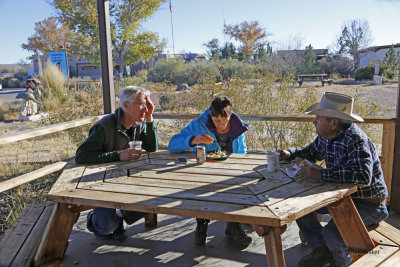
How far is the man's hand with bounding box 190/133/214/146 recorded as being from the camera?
102 inches

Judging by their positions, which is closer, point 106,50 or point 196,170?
point 196,170

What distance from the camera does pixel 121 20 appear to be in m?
13.9

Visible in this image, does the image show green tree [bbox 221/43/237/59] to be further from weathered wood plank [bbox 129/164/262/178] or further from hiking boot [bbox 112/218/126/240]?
weathered wood plank [bbox 129/164/262/178]

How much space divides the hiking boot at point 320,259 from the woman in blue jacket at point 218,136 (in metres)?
0.52

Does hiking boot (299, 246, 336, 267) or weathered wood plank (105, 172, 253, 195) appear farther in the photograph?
hiking boot (299, 246, 336, 267)

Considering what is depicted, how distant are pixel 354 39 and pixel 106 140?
23354mm

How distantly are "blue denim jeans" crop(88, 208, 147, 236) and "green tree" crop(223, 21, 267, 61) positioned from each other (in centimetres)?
1860

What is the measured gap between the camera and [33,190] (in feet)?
14.8

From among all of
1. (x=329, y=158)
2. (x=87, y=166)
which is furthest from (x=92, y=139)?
(x=329, y=158)

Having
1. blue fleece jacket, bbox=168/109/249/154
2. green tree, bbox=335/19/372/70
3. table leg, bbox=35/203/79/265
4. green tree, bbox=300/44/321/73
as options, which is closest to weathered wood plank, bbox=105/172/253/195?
table leg, bbox=35/203/79/265

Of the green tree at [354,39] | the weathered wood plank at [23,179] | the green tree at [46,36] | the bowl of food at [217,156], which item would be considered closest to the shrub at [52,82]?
the weathered wood plank at [23,179]

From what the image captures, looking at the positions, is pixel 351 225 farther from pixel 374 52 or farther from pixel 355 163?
pixel 374 52

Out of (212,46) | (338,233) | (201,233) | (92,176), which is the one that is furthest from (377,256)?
(212,46)

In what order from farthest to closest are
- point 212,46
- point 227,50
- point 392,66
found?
point 212,46, point 227,50, point 392,66
